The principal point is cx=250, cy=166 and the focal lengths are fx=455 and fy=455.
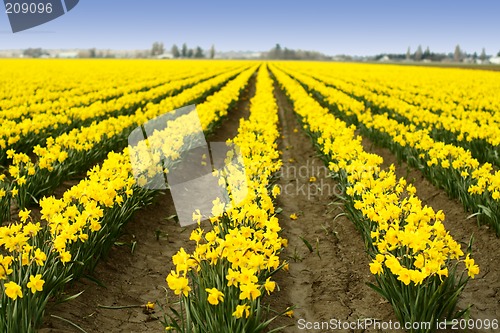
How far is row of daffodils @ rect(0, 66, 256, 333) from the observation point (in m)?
3.62

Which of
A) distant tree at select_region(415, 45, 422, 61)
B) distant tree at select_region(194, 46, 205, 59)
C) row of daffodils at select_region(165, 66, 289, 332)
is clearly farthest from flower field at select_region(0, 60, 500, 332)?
distant tree at select_region(415, 45, 422, 61)

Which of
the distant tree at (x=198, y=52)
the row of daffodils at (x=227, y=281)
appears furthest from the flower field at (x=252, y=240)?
the distant tree at (x=198, y=52)

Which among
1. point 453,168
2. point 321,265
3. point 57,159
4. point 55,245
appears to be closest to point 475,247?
point 453,168

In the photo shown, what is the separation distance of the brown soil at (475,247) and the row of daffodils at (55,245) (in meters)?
4.10

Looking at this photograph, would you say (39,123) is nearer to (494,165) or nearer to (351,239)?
(351,239)

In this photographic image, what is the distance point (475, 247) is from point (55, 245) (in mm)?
5370

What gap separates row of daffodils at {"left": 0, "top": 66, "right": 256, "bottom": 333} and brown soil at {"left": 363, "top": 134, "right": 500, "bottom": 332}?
162 inches

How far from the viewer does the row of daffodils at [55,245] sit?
11.9 ft

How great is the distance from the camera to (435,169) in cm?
820

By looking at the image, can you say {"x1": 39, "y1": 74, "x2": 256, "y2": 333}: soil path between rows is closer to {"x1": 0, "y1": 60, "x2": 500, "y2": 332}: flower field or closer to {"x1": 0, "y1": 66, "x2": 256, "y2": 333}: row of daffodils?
{"x1": 0, "y1": 60, "x2": 500, "y2": 332}: flower field

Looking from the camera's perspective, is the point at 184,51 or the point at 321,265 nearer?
the point at 321,265

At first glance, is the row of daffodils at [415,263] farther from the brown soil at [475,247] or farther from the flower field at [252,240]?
the brown soil at [475,247]

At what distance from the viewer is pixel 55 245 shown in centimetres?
402

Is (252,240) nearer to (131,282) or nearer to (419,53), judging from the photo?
(131,282)
